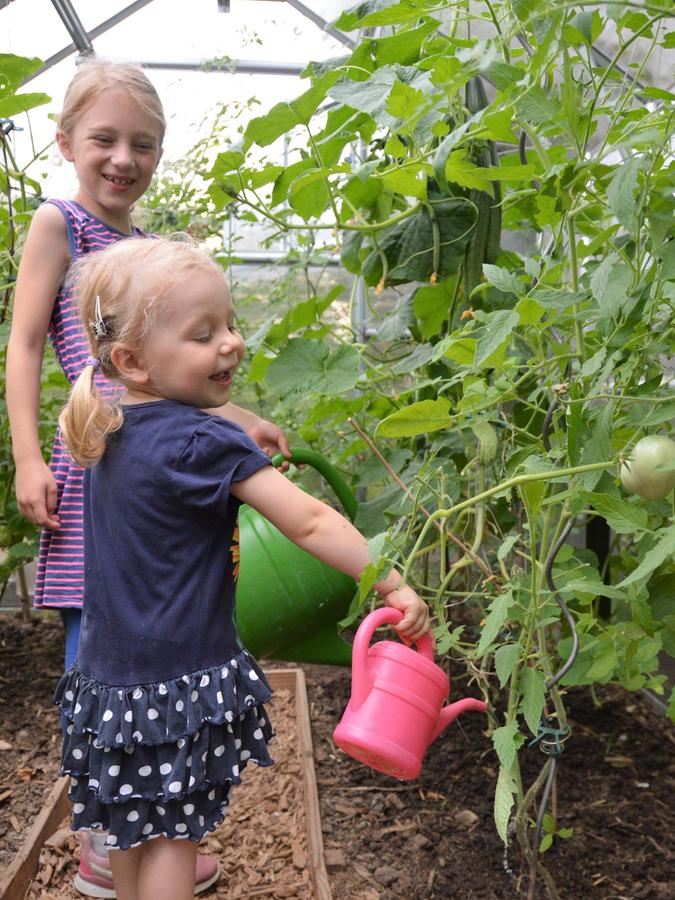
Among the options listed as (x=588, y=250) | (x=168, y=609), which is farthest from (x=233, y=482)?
(x=588, y=250)

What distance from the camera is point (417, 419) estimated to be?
3.65 feet

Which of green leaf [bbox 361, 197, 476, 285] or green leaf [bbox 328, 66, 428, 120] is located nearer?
green leaf [bbox 328, 66, 428, 120]

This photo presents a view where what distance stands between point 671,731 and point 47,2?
292 centimetres

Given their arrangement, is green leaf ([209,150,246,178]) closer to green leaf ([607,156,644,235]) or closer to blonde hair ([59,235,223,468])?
blonde hair ([59,235,223,468])

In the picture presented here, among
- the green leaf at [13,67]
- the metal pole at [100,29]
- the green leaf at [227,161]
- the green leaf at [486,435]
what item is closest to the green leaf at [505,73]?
the green leaf at [486,435]

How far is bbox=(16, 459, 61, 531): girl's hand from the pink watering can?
575mm

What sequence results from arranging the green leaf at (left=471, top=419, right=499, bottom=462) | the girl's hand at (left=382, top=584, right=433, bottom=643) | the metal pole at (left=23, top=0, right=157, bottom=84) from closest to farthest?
the girl's hand at (left=382, top=584, right=433, bottom=643) < the green leaf at (left=471, top=419, right=499, bottom=462) < the metal pole at (left=23, top=0, right=157, bottom=84)

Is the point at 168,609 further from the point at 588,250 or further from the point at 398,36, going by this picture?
the point at 398,36

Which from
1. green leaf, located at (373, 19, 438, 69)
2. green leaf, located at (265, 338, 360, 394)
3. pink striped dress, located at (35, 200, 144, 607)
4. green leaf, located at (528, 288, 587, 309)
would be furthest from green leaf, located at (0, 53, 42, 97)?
green leaf, located at (528, 288, 587, 309)

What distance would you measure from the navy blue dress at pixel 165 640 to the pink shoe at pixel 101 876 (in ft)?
1.33

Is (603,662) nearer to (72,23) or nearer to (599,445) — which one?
(599,445)

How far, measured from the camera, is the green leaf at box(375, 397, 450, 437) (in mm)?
1080

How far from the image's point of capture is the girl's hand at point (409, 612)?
1.04 metres

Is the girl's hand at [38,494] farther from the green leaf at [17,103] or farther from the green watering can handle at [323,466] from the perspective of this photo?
the green leaf at [17,103]
